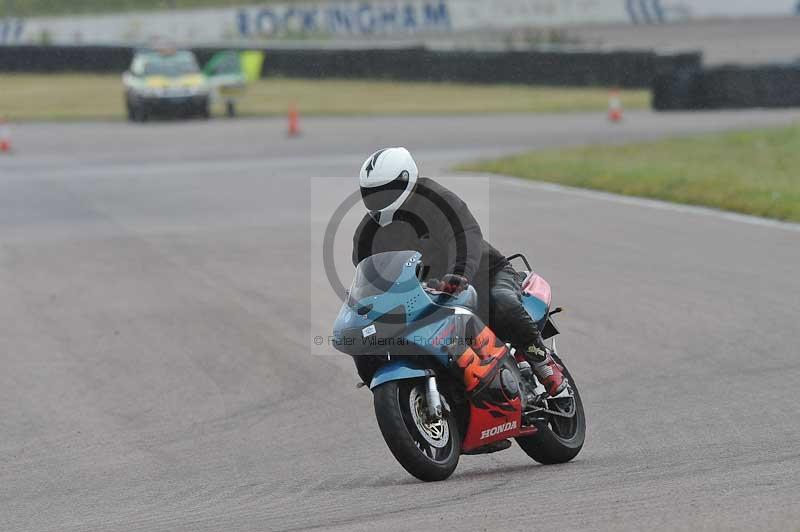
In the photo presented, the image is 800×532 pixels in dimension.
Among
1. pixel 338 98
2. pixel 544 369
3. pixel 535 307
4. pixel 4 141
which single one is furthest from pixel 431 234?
pixel 338 98

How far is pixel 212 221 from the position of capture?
17.1 m

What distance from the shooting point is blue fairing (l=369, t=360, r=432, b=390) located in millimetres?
5980

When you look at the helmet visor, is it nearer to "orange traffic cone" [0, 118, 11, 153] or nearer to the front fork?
the front fork

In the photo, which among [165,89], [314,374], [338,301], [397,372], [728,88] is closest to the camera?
[397,372]

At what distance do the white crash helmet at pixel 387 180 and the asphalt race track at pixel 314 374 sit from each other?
1307 mm

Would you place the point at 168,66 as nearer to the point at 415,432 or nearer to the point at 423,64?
the point at 423,64

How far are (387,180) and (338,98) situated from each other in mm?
34487

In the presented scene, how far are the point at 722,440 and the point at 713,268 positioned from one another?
573cm

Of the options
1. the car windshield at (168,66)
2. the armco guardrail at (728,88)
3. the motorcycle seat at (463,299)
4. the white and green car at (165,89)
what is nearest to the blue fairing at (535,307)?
the motorcycle seat at (463,299)

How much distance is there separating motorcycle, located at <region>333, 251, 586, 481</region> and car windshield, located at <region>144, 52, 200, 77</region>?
29.4 m

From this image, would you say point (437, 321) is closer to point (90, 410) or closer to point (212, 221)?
point (90, 410)

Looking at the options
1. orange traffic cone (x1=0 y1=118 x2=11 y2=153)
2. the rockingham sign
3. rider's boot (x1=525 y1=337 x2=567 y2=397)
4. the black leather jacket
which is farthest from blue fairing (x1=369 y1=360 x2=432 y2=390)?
the rockingham sign

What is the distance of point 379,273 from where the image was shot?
19.8 feet

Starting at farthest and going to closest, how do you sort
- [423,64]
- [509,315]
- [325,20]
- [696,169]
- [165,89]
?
[325,20] → [423,64] → [165,89] → [696,169] → [509,315]
